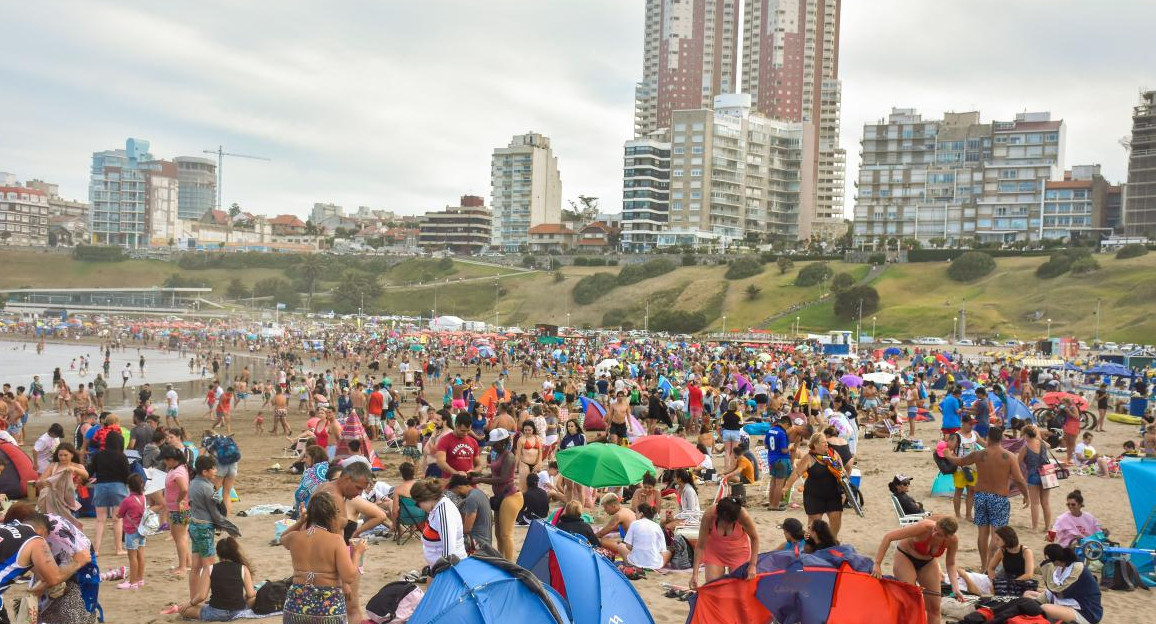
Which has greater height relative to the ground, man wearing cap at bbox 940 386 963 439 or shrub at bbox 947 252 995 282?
shrub at bbox 947 252 995 282

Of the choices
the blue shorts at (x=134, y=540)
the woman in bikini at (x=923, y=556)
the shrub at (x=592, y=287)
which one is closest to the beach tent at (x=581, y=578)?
the woman in bikini at (x=923, y=556)

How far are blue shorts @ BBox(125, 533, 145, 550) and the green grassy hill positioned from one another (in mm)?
57497

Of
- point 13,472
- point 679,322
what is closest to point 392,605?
point 13,472

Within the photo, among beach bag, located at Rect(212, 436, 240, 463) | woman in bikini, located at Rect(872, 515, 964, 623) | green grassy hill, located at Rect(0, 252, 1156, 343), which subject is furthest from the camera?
green grassy hill, located at Rect(0, 252, 1156, 343)

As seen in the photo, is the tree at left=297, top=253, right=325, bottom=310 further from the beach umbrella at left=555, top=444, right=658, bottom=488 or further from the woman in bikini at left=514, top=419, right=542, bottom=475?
the beach umbrella at left=555, top=444, right=658, bottom=488

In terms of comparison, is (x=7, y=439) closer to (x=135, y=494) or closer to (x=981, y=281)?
(x=135, y=494)

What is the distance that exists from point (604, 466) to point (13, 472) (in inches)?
242

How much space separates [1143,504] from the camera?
8562 millimetres

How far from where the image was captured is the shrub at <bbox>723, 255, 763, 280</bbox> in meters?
83.2

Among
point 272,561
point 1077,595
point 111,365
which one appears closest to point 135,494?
point 272,561

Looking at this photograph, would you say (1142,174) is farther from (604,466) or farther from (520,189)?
(604,466)

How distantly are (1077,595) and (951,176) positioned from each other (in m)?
110

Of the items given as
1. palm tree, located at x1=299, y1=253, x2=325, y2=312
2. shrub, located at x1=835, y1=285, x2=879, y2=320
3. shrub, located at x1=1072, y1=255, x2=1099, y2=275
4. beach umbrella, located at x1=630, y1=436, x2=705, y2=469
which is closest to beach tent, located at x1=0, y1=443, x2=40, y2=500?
beach umbrella, located at x1=630, y1=436, x2=705, y2=469

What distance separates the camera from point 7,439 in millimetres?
10000
